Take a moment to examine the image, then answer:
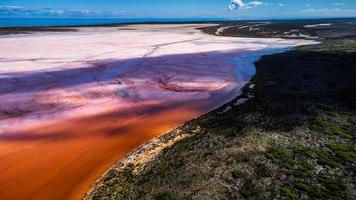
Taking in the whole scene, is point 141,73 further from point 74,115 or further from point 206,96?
point 74,115

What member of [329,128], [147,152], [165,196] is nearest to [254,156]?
[165,196]

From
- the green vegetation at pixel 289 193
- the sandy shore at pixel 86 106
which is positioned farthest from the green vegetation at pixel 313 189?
the sandy shore at pixel 86 106

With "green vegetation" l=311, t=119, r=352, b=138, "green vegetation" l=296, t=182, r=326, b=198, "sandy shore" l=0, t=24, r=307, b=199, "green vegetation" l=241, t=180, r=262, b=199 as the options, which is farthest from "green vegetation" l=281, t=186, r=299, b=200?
"sandy shore" l=0, t=24, r=307, b=199

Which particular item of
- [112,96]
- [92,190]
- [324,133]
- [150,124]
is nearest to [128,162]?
[92,190]

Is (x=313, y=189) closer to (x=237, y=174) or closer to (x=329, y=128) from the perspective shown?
(x=237, y=174)

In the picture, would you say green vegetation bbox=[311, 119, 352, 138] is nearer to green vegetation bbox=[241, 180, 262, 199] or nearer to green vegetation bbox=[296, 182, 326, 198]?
green vegetation bbox=[296, 182, 326, 198]

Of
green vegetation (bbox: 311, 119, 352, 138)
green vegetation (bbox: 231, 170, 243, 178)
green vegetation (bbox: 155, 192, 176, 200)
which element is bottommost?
green vegetation (bbox: 155, 192, 176, 200)
